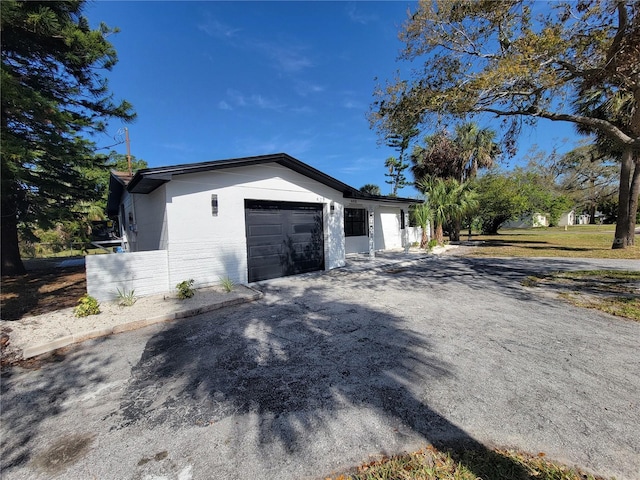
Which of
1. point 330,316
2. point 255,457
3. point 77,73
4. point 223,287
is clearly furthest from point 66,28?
point 255,457

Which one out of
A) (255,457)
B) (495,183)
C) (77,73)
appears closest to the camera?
(255,457)

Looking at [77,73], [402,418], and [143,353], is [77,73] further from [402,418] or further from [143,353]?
[402,418]

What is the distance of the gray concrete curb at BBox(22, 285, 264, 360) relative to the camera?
376 cm

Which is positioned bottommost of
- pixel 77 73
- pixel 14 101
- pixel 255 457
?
pixel 255 457

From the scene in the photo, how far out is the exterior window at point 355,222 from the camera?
1306 cm

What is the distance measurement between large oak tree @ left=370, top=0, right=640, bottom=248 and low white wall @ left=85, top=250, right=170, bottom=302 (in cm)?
667

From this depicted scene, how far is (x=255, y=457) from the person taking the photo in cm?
192

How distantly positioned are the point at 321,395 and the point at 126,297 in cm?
516

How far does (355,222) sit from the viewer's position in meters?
13.5

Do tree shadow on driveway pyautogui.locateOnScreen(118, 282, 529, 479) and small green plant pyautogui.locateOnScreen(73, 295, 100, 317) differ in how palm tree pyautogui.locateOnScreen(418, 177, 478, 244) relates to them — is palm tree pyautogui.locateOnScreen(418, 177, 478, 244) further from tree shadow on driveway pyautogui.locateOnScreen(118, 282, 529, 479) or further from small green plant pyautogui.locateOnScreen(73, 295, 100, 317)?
small green plant pyautogui.locateOnScreen(73, 295, 100, 317)

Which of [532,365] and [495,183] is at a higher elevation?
[495,183]

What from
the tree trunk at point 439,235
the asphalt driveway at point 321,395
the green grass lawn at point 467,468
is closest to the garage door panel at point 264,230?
the asphalt driveway at point 321,395

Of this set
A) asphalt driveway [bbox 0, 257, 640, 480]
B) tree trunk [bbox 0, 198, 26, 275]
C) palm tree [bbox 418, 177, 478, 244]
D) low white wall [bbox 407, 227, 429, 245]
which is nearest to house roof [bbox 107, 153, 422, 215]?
asphalt driveway [bbox 0, 257, 640, 480]

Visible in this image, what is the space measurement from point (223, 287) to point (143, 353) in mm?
3091
